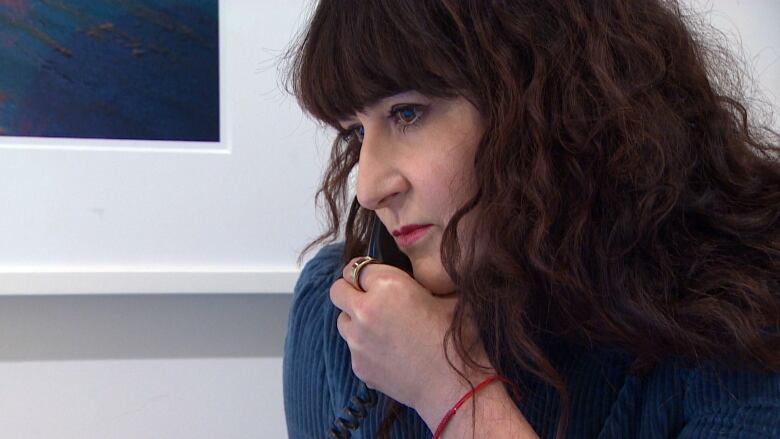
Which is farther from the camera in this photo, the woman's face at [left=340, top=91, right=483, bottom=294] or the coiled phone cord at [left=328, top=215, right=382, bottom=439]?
the coiled phone cord at [left=328, top=215, right=382, bottom=439]

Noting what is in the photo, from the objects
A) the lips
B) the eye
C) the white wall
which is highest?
the eye

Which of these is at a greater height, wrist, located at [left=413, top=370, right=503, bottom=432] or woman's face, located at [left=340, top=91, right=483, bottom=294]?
woman's face, located at [left=340, top=91, right=483, bottom=294]

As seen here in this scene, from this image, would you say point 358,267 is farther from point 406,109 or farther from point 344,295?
point 406,109

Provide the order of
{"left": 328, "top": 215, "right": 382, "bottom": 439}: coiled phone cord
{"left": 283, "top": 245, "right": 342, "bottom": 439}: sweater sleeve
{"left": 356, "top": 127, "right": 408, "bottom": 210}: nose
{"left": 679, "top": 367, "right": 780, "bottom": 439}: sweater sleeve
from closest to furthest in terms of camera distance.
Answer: {"left": 679, "top": 367, "right": 780, "bottom": 439}: sweater sleeve → {"left": 356, "top": 127, "right": 408, "bottom": 210}: nose → {"left": 328, "top": 215, "right": 382, "bottom": 439}: coiled phone cord → {"left": 283, "top": 245, "right": 342, "bottom": 439}: sweater sleeve

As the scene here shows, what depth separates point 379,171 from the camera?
747 millimetres

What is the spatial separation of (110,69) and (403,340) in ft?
2.10

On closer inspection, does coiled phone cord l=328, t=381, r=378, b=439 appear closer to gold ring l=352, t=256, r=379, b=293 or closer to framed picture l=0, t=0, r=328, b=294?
gold ring l=352, t=256, r=379, b=293

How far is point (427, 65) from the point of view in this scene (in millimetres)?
679

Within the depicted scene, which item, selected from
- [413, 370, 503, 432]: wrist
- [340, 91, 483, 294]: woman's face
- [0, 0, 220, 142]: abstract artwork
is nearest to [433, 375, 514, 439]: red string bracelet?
[413, 370, 503, 432]: wrist

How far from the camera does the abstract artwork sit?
3.24 ft

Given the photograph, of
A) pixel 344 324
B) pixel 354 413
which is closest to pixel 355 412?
pixel 354 413

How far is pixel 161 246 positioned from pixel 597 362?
658mm

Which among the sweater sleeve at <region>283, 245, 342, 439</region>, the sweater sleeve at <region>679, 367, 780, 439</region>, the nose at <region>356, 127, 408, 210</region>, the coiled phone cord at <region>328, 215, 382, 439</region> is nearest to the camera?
the sweater sleeve at <region>679, 367, 780, 439</region>

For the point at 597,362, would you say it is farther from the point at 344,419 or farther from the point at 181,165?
the point at 181,165
